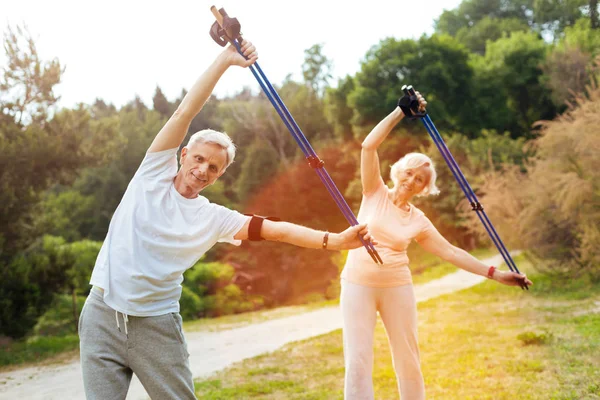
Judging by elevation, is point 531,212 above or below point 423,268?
above

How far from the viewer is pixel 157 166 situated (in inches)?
117

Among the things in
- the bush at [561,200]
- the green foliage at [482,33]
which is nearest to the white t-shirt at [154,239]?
the bush at [561,200]

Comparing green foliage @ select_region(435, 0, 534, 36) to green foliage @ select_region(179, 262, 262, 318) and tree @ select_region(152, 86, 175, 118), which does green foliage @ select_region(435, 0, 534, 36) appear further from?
green foliage @ select_region(179, 262, 262, 318)

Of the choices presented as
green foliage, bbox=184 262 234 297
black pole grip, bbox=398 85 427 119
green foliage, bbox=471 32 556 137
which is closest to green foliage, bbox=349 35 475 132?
green foliage, bbox=471 32 556 137

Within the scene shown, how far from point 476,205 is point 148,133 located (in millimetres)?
30693

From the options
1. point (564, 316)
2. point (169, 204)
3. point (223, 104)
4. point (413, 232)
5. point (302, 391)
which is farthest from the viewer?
point (223, 104)

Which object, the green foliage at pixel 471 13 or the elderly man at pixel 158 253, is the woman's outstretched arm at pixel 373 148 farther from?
the green foliage at pixel 471 13

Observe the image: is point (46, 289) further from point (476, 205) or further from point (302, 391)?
point (476, 205)

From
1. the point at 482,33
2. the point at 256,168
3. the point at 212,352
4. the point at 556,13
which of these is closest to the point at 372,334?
the point at 212,352

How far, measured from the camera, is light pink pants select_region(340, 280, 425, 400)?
13.6 ft

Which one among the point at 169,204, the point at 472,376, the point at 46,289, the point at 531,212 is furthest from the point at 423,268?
the point at 169,204

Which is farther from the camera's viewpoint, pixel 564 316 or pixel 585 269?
pixel 585 269

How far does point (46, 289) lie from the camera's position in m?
10.8

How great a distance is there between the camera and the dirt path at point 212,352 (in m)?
7.59
